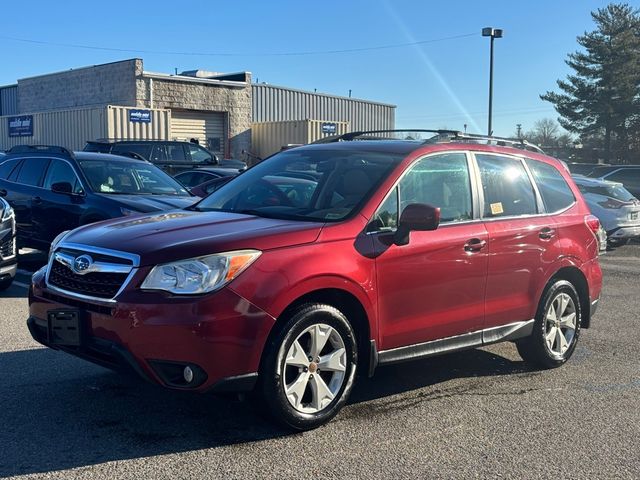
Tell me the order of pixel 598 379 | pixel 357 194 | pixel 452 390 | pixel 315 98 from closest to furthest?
pixel 357 194
pixel 452 390
pixel 598 379
pixel 315 98

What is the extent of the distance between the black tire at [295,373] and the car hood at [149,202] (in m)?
4.73

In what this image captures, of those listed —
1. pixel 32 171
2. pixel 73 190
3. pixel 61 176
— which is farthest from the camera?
pixel 32 171

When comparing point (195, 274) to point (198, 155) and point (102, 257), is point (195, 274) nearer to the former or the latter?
point (102, 257)

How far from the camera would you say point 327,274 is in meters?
4.15

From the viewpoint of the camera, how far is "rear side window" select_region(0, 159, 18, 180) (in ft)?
34.1

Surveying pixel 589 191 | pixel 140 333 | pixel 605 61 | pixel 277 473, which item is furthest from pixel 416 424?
pixel 605 61

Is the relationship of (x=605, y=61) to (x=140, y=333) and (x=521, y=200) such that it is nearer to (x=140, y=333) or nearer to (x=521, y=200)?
(x=521, y=200)

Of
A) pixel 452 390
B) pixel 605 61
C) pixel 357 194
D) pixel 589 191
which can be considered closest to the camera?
pixel 357 194

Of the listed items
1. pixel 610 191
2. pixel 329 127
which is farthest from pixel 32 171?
pixel 329 127

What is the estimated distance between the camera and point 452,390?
5.22 m

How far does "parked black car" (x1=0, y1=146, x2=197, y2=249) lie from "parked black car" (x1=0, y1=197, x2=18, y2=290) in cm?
123

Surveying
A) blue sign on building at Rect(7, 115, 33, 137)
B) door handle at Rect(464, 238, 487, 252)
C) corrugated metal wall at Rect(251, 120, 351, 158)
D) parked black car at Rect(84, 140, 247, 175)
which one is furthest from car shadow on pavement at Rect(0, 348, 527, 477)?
blue sign on building at Rect(7, 115, 33, 137)

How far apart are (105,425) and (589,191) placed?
13836 millimetres

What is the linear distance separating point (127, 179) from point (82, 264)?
226 inches
